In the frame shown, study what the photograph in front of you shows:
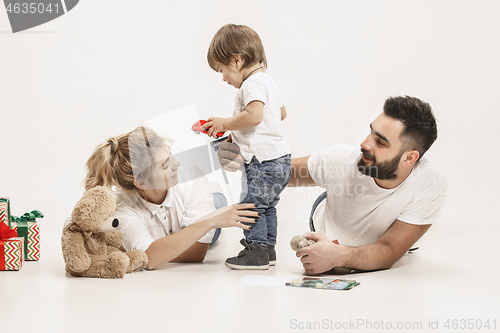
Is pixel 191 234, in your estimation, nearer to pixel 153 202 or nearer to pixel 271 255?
pixel 153 202

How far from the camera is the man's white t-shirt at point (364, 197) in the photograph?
2045mm

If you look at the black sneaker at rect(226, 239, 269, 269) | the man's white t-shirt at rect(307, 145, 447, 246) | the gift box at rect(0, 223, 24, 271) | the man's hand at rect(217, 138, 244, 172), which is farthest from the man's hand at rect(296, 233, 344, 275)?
the gift box at rect(0, 223, 24, 271)

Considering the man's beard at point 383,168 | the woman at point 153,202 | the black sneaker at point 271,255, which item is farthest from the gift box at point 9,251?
the man's beard at point 383,168

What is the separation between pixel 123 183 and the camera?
80.0 inches

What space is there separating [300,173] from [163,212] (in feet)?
2.33

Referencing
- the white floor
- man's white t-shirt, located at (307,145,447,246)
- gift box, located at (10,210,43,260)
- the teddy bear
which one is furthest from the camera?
gift box, located at (10,210,43,260)

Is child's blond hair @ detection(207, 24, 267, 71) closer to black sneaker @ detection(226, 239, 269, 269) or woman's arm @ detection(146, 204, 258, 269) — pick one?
woman's arm @ detection(146, 204, 258, 269)

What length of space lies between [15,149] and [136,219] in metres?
1.70

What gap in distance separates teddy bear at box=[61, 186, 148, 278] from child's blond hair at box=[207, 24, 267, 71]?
0.68 m

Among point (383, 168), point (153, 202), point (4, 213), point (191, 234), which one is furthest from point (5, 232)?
point (383, 168)

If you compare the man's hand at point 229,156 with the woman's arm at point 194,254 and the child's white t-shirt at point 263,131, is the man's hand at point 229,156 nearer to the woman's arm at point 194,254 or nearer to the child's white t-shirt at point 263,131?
the child's white t-shirt at point 263,131

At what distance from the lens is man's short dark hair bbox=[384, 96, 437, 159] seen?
1.96 meters

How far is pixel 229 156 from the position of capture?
2.10 m

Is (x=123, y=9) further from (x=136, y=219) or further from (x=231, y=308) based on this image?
(x=231, y=308)
